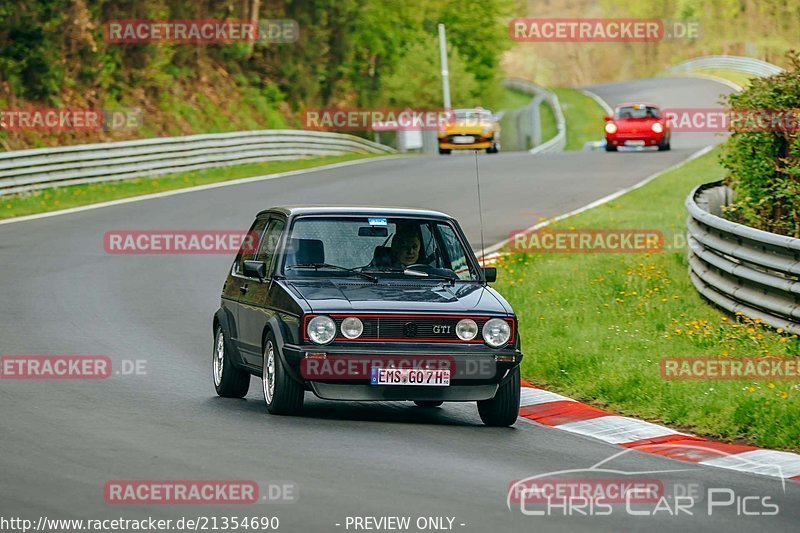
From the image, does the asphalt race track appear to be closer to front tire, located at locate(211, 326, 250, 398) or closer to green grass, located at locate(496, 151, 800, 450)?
front tire, located at locate(211, 326, 250, 398)

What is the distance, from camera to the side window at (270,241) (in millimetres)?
11109

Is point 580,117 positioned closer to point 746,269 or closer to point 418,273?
point 746,269

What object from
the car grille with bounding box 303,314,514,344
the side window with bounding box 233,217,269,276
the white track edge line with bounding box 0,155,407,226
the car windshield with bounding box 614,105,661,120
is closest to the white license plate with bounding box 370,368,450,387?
the car grille with bounding box 303,314,514,344

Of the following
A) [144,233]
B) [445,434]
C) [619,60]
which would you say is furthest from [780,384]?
[619,60]

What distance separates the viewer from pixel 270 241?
1138 cm

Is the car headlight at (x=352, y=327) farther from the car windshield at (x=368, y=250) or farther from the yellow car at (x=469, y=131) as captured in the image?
the yellow car at (x=469, y=131)

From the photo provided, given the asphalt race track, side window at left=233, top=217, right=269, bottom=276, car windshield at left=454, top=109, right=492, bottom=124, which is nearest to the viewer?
the asphalt race track

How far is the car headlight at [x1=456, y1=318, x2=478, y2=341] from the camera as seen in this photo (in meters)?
10.0

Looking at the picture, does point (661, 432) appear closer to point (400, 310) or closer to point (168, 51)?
point (400, 310)

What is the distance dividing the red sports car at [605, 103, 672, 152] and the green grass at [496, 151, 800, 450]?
72.3 feet

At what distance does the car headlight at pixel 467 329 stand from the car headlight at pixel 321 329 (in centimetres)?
89

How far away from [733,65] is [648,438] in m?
82.3

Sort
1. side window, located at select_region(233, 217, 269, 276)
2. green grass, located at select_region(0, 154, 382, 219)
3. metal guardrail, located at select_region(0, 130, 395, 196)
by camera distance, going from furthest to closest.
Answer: metal guardrail, located at select_region(0, 130, 395, 196) → green grass, located at select_region(0, 154, 382, 219) → side window, located at select_region(233, 217, 269, 276)

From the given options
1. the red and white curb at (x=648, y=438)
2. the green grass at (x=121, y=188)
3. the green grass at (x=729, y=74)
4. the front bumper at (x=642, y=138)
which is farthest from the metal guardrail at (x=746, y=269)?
the green grass at (x=729, y=74)
